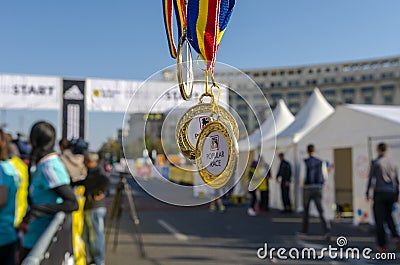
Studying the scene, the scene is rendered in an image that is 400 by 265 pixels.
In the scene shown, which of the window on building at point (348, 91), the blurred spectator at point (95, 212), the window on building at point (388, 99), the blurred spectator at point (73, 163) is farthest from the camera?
the window on building at point (348, 91)

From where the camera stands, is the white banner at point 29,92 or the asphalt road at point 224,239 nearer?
the asphalt road at point 224,239

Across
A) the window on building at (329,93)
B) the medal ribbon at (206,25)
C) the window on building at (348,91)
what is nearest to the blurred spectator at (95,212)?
the medal ribbon at (206,25)

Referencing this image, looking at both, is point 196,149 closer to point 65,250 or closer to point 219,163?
point 219,163

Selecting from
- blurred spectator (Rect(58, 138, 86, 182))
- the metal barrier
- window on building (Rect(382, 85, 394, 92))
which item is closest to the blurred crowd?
the metal barrier

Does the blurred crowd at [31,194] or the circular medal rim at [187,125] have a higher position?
the circular medal rim at [187,125]

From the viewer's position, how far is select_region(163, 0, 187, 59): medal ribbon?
118cm

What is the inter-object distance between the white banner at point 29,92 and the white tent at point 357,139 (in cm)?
528

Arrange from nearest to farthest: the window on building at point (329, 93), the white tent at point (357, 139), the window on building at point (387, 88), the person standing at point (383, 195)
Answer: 1. the person standing at point (383, 195)
2. the white tent at point (357, 139)
3. the window on building at point (387, 88)
4. the window on building at point (329, 93)

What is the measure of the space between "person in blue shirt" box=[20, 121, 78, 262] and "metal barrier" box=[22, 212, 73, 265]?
108 mm

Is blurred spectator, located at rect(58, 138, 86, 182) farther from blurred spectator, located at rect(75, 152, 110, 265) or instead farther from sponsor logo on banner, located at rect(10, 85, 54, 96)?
sponsor logo on banner, located at rect(10, 85, 54, 96)

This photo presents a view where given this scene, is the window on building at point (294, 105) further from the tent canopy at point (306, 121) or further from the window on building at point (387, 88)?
the tent canopy at point (306, 121)

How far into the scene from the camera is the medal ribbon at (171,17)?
118 centimetres

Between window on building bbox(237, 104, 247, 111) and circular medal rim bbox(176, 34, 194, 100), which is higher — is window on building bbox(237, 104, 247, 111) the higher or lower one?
the lower one

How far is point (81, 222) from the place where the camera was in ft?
13.8
